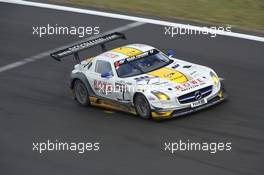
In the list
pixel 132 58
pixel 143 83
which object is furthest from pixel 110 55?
pixel 143 83

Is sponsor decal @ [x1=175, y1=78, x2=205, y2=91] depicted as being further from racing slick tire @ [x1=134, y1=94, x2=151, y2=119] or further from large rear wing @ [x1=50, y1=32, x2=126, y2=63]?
large rear wing @ [x1=50, y1=32, x2=126, y2=63]

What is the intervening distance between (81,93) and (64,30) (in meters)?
5.76

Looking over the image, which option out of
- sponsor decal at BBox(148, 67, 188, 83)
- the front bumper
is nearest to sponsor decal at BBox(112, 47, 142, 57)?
sponsor decal at BBox(148, 67, 188, 83)

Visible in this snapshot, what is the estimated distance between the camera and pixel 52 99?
1884cm

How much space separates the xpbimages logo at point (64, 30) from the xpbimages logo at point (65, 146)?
24.2 feet

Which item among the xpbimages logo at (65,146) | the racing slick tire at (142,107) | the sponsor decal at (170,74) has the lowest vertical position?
the xpbimages logo at (65,146)

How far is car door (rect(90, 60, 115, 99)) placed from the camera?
17.5m

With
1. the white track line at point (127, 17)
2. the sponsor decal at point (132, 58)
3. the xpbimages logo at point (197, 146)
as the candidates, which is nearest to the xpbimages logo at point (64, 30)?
the white track line at point (127, 17)

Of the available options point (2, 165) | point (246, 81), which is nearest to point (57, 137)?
point (2, 165)

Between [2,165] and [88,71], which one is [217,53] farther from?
[2,165]

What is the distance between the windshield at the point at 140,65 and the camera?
57.0 ft

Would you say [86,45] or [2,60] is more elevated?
[86,45]

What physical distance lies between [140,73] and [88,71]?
1.47 metres

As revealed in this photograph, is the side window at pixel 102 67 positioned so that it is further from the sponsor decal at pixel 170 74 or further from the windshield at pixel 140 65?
the sponsor decal at pixel 170 74
